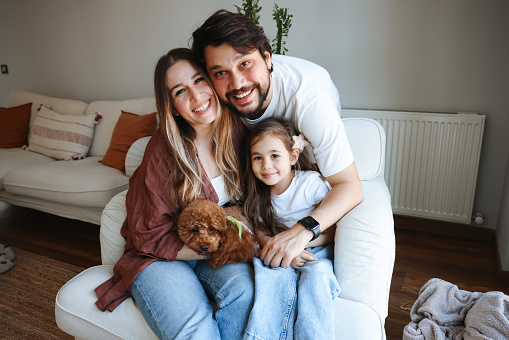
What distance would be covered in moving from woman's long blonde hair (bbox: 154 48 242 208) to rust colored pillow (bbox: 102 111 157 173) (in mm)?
1333

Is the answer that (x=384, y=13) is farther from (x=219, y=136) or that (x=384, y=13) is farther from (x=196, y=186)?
(x=196, y=186)

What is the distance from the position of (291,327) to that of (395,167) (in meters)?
1.78

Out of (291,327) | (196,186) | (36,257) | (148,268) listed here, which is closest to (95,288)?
(148,268)

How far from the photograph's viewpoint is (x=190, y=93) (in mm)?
1450

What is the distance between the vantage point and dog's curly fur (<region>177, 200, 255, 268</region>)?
50.5 inches

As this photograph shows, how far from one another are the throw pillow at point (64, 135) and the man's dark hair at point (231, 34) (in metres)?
2.10

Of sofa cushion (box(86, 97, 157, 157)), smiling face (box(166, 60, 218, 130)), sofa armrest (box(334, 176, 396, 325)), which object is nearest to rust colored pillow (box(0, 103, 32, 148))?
sofa cushion (box(86, 97, 157, 157))

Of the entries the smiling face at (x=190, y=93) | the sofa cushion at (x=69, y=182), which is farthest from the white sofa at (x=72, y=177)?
the smiling face at (x=190, y=93)

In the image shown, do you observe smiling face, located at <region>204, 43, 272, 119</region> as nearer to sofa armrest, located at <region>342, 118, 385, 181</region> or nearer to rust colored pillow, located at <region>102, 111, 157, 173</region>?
sofa armrest, located at <region>342, 118, 385, 181</region>

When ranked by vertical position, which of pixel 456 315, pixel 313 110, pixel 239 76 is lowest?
pixel 456 315

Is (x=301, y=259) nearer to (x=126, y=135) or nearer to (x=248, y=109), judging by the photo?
(x=248, y=109)

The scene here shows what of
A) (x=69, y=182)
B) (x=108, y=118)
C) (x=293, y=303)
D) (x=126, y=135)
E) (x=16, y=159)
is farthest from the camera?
A: (x=108, y=118)

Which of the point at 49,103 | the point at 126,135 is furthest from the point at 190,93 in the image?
the point at 49,103

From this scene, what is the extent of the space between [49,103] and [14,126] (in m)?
0.37
